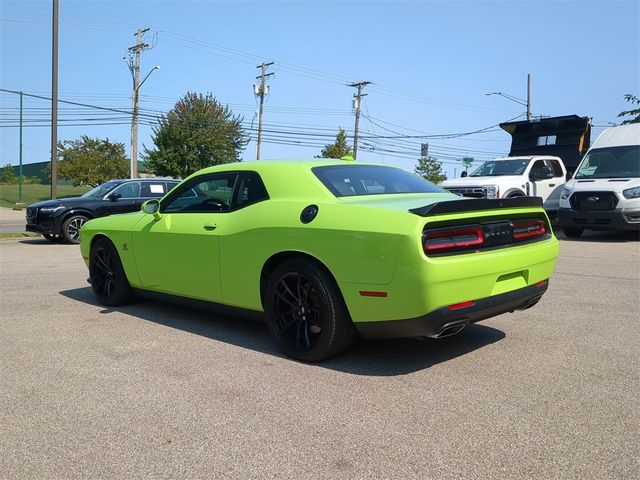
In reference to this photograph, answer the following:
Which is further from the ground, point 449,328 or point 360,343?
point 449,328

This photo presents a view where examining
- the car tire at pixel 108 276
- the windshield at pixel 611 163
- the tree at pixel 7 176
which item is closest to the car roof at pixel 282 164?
the car tire at pixel 108 276

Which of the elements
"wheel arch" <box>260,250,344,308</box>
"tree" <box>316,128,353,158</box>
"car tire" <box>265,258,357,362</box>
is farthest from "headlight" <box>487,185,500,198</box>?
"tree" <box>316,128,353,158</box>

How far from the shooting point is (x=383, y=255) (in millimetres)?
3795

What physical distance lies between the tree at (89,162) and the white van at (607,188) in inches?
1790

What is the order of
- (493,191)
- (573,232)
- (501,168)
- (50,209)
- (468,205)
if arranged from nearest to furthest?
(468,205) < (50,209) < (493,191) < (573,232) < (501,168)

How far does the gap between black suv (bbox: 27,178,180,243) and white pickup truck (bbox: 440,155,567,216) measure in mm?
7208

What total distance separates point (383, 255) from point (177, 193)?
2.60 meters

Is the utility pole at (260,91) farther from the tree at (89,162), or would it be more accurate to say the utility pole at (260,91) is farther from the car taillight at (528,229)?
the car taillight at (528,229)

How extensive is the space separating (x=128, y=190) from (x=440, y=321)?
11.6 m

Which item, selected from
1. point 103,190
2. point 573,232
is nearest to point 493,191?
point 573,232

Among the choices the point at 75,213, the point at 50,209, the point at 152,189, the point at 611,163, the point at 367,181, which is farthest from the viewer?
the point at 152,189

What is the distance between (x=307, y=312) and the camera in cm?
432

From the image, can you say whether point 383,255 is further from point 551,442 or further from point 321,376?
point 551,442

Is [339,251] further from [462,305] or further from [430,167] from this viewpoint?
[430,167]
